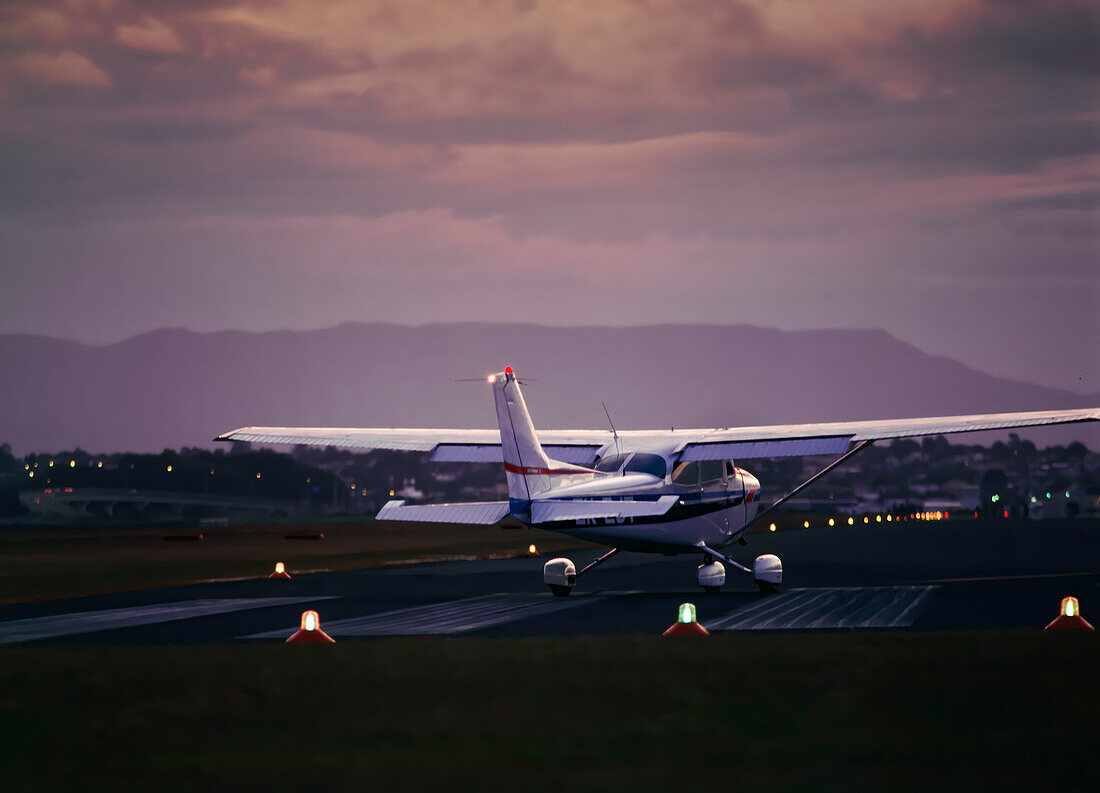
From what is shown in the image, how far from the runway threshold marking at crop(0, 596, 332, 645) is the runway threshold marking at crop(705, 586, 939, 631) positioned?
32.2 feet

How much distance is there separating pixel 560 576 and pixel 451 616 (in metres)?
4.88

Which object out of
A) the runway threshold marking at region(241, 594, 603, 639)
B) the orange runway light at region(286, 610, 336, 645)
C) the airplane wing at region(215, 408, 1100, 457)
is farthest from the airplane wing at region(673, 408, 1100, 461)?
the orange runway light at region(286, 610, 336, 645)

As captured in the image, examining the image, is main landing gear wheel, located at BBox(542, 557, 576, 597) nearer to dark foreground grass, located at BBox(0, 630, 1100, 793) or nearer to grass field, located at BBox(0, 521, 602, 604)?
dark foreground grass, located at BBox(0, 630, 1100, 793)

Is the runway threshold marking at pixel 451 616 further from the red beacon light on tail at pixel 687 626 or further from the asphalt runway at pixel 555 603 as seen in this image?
the red beacon light on tail at pixel 687 626

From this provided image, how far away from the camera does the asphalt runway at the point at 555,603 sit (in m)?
22.2

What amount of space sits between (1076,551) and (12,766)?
48.3 metres

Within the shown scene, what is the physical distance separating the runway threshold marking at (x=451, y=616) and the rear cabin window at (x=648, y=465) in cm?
286

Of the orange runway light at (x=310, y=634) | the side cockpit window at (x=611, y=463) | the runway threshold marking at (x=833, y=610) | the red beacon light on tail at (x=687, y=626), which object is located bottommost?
the runway threshold marking at (x=833, y=610)

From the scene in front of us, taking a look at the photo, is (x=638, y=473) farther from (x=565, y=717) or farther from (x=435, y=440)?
(x=565, y=717)

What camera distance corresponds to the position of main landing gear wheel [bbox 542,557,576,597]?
2941cm

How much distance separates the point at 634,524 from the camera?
2820cm

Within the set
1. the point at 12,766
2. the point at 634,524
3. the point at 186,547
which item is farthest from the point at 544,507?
the point at 186,547

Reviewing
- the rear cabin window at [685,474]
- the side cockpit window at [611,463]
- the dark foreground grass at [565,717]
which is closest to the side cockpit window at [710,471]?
the rear cabin window at [685,474]

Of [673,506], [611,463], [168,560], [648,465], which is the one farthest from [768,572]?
[168,560]
